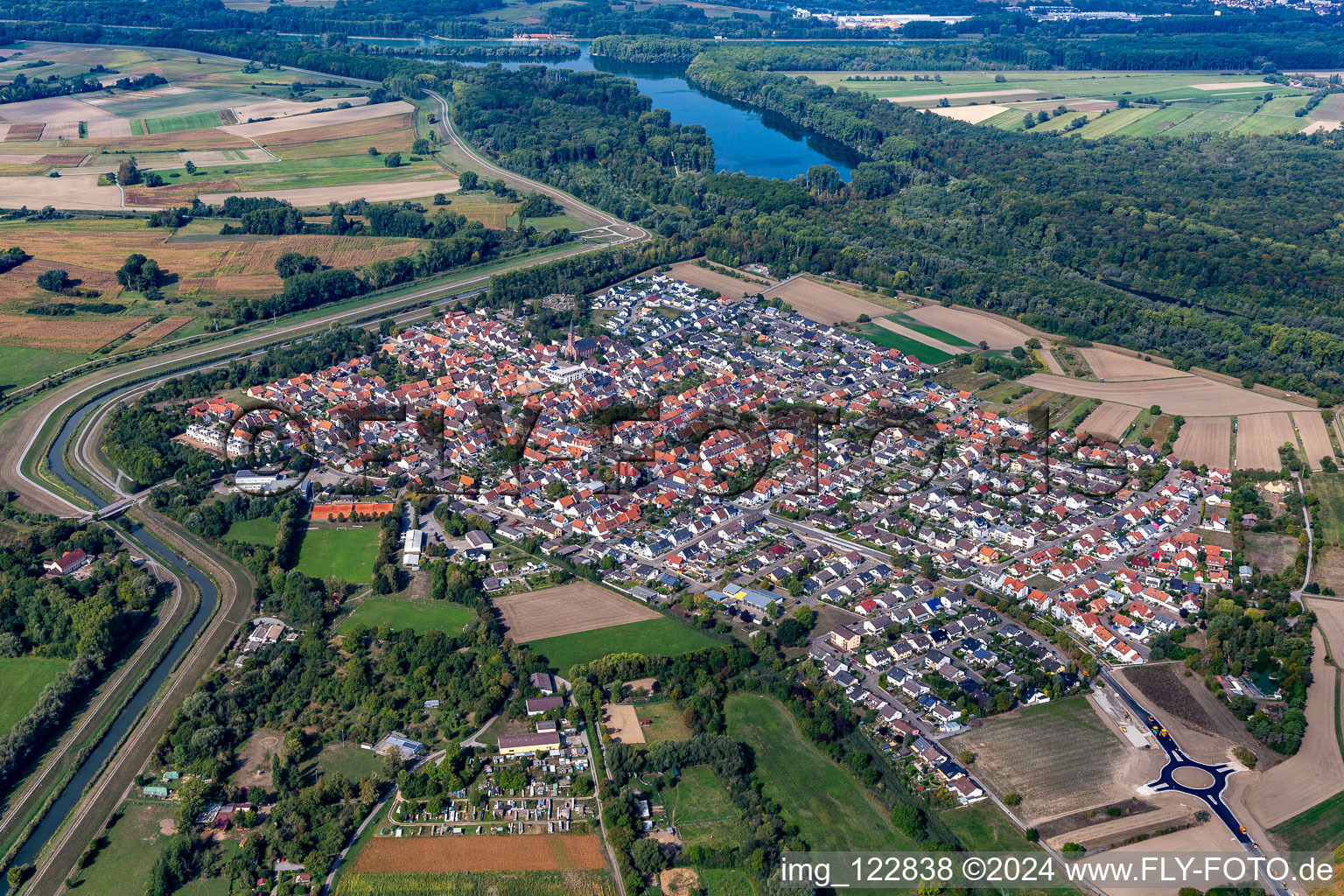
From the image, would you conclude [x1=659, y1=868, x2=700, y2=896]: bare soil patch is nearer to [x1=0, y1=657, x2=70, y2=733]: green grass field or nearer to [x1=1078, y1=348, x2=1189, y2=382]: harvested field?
[x1=0, y1=657, x2=70, y2=733]: green grass field

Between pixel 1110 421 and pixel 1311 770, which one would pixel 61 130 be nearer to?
pixel 1110 421

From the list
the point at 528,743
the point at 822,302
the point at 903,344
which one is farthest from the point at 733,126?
the point at 528,743

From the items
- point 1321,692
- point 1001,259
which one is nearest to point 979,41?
point 1001,259

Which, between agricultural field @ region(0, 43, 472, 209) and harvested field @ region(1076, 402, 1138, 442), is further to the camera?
agricultural field @ region(0, 43, 472, 209)

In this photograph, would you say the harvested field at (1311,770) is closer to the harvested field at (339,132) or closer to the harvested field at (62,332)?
the harvested field at (62,332)

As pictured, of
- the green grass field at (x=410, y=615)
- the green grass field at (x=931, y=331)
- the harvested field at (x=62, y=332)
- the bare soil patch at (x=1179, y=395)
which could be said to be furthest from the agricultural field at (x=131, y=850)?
the green grass field at (x=931, y=331)

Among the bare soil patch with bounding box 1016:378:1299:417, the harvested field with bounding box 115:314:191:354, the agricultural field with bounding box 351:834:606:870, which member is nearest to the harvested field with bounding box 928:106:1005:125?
the bare soil patch with bounding box 1016:378:1299:417

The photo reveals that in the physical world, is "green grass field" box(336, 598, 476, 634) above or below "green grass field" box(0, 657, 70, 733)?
above
